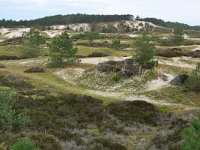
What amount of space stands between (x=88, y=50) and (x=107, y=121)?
52814mm

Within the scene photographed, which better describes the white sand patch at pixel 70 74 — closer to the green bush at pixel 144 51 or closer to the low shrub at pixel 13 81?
the low shrub at pixel 13 81

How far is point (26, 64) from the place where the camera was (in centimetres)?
6594

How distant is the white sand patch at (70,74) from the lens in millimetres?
53938

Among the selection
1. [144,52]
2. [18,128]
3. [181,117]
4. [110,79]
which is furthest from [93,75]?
[18,128]

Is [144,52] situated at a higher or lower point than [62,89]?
higher

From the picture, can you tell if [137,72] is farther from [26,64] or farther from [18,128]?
[18,128]

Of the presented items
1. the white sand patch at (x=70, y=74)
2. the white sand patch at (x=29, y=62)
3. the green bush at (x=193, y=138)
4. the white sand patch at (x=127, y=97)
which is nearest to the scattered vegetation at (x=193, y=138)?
the green bush at (x=193, y=138)

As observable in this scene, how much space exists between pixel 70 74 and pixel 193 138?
38843mm

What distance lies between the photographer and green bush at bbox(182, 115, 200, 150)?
1691cm

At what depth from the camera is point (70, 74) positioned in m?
55.7

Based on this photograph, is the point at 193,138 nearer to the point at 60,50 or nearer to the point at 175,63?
the point at 60,50

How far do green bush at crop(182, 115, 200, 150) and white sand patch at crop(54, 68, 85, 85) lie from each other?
34.3 metres

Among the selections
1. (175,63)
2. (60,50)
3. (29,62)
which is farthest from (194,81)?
(29,62)

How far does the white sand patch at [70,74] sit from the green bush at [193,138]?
34256 millimetres
